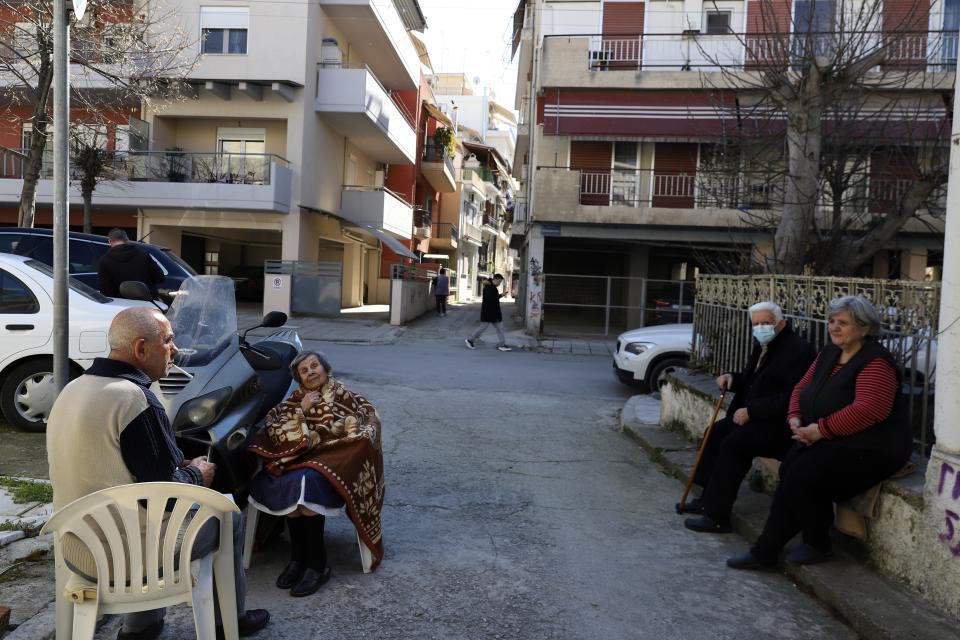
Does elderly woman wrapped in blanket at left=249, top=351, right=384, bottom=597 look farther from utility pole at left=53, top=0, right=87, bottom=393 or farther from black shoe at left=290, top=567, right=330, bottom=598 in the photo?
utility pole at left=53, top=0, right=87, bottom=393

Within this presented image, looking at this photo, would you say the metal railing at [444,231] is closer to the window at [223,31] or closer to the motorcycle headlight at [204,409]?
the window at [223,31]

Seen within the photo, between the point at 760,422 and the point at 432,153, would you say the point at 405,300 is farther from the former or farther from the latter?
the point at 760,422

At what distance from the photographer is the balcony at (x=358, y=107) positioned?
22.4 metres

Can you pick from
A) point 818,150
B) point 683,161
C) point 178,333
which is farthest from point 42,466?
point 683,161

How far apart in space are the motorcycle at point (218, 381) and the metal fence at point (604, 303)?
52.4ft

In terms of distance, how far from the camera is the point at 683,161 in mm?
21297

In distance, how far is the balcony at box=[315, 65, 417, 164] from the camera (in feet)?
73.4

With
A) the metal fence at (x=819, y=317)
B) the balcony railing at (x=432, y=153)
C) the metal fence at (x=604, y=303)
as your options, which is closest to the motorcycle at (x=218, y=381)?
the metal fence at (x=819, y=317)

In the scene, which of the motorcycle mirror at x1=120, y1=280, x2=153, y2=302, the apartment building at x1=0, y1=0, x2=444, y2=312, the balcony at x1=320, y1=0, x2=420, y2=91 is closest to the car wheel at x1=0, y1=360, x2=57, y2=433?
the motorcycle mirror at x1=120, y1=280, x2=153, y2=302

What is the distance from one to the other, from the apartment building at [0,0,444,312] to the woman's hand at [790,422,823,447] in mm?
17704

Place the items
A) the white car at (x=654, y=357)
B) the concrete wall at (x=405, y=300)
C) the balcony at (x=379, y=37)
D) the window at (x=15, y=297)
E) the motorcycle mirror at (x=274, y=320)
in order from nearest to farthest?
the motorcycle mirror at (x=274, y=320)
the window at (x=15, y=297)
the white car at (x=654, y=357)
the concrete wall at (x=405, y=300)
the balcony at (x=379, y=37)

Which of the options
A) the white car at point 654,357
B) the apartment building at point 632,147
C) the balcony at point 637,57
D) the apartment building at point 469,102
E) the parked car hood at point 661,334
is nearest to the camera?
the white car at point 654,357

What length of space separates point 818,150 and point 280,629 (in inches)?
315

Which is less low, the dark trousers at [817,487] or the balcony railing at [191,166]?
the balcony railing at [191,166]
